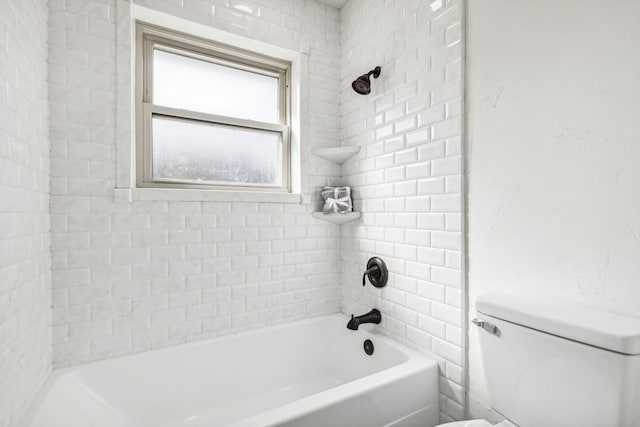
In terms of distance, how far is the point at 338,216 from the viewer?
2041mm

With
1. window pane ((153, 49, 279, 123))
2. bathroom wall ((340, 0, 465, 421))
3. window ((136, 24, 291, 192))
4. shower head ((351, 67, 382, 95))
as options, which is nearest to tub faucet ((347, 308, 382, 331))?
bathroom wall ((340, 0, 465, 421))

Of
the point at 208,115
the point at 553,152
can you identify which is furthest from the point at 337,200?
the point at 553,152

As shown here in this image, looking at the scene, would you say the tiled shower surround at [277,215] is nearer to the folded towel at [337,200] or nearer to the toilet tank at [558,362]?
the folded towel at [337,200]

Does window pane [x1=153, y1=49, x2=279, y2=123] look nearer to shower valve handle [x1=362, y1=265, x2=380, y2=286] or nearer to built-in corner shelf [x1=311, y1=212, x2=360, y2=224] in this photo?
built-in corner shelf [x1=311, y1=212, x2=360, y2=224]

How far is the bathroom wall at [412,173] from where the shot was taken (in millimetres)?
1470

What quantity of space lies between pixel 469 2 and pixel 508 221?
99 centimetres

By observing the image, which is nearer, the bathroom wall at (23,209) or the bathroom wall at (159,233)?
the bathroom wall at (23,209)

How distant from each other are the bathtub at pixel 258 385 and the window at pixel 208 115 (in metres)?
0.97

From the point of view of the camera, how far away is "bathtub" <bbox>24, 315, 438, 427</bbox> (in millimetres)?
1240

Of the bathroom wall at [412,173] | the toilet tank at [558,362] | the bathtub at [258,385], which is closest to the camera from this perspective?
the toilet tank at [558,362]

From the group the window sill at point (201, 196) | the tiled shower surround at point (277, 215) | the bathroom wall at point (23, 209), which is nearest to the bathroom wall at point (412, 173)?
the tiled shower surround at point (277, 215)

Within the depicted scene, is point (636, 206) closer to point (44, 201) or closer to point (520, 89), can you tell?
point (520, 89)

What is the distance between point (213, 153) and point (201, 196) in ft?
1.13

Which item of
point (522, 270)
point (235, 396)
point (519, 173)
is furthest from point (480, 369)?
point (235, 396)
